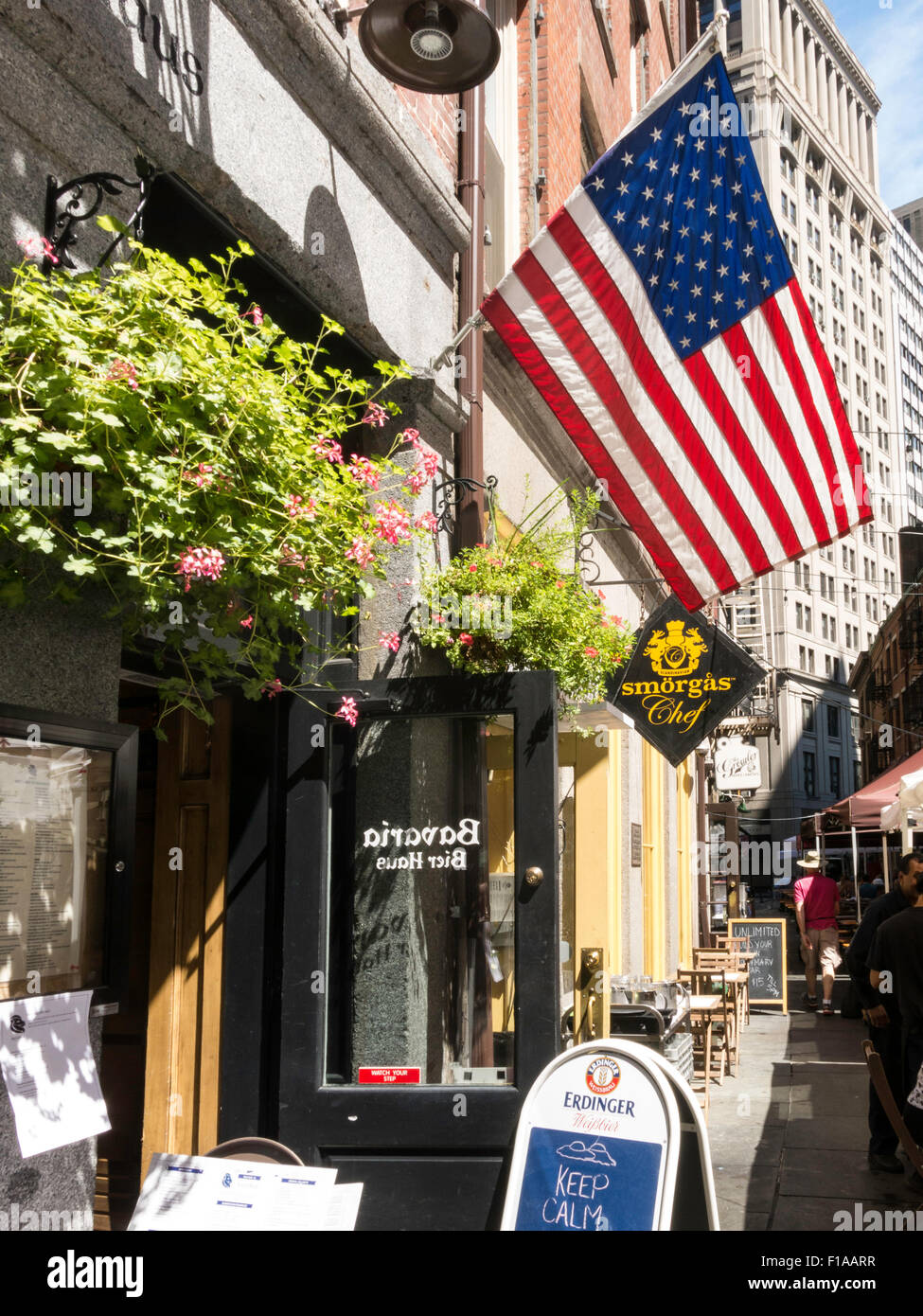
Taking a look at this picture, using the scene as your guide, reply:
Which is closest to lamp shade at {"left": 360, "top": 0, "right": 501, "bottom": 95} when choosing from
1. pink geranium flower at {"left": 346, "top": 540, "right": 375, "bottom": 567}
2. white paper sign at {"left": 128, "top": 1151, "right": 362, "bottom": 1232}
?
pink geranium flower at {"left": 346, "top": 540, "right": 375, "bottom": 567}

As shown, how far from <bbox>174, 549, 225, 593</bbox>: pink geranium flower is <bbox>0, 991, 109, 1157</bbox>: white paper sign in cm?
129

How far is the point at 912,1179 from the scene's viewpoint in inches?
305

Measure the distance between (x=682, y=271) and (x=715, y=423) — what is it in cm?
82

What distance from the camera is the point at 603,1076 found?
4.10 metres

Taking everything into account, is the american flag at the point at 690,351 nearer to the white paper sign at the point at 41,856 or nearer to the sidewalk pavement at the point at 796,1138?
the white paper sign at the point at 41,856

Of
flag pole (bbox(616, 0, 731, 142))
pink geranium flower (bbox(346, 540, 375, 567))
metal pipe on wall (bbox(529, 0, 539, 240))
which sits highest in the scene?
metal pipe on wall (bbox(529, 0, 539, 240))

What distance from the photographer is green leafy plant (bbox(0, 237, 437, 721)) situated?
9.05 feet

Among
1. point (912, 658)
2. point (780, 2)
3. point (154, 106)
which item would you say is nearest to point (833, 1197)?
point (154, 106)

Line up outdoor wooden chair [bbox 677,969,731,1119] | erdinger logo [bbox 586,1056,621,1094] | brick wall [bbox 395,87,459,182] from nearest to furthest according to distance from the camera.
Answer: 1. erdinger logo [bbox 586,1056,621,1094]
2. brick wall [bbox 395,87,459,182]
3. outdoor wooden chair [bbox 677,969,731,1119]

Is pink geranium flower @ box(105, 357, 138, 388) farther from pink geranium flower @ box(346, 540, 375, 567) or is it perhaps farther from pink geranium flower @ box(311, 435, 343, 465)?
pink geranium flower @ box(346, 540, 375, 567)

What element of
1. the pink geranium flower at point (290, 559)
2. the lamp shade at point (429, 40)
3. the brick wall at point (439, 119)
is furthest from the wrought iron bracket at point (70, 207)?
the brick wall at point (439, 119)

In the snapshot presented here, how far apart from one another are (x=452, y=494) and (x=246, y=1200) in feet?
12.9

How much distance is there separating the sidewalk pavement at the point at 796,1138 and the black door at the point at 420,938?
234 cm

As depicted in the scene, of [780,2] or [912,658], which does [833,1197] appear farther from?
[780,2]
